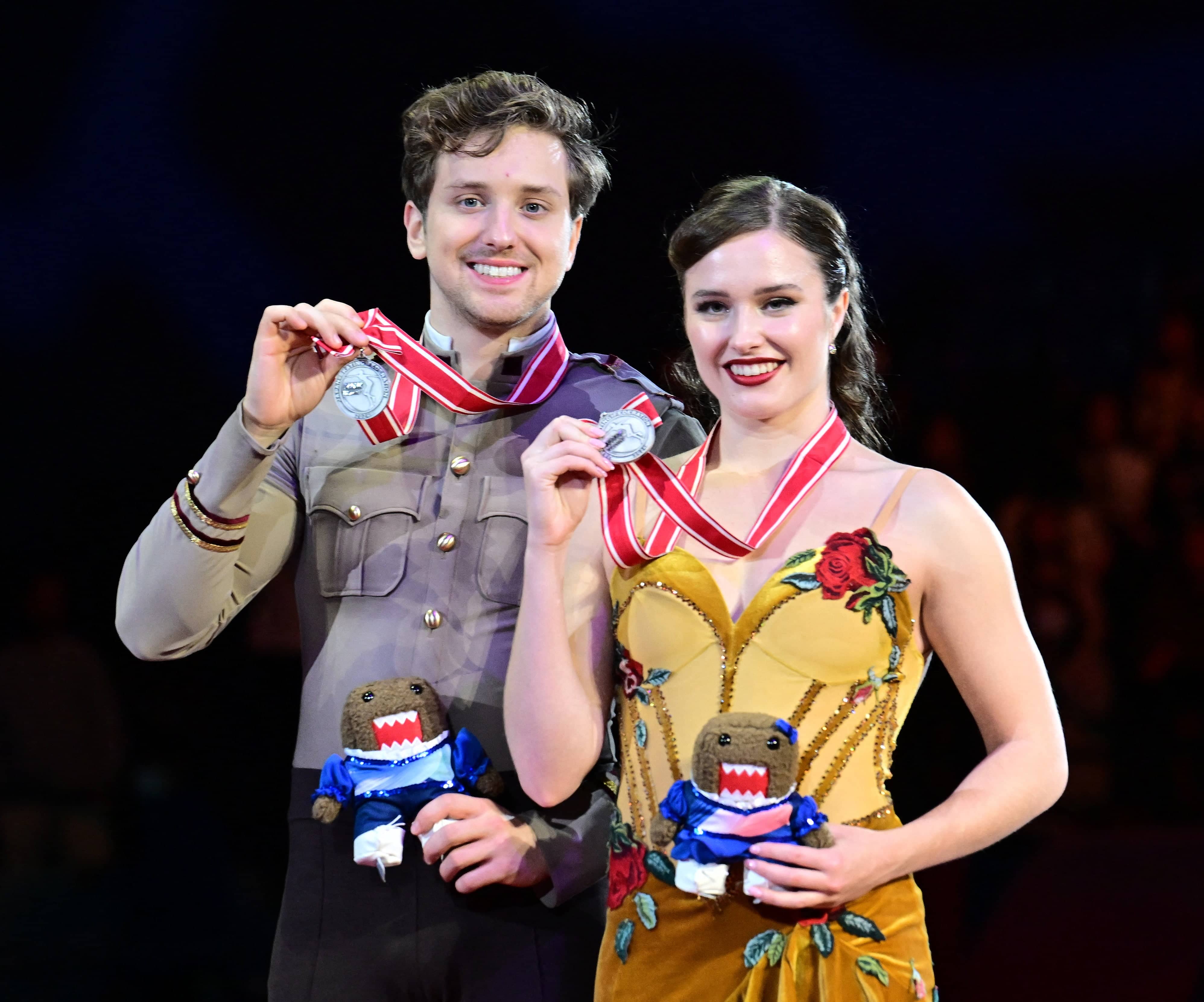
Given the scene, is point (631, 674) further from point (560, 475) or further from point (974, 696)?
point (974, 696)

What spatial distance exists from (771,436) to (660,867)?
0.67m

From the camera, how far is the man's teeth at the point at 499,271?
7.83 ft

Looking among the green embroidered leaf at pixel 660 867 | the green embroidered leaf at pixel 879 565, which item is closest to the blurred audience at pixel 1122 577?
the green embroidered leaf at pixel 879 565

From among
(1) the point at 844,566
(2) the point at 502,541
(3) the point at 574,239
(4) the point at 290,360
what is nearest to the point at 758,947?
(1) the point at 844,566

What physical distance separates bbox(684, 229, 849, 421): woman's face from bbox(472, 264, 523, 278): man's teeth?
407 millimetres

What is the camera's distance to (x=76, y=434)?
11.1ft

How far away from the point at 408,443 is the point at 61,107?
5.13ft

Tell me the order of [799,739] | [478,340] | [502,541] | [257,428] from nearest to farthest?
[799,739] → [257,428] → [502,541] → [478,340]

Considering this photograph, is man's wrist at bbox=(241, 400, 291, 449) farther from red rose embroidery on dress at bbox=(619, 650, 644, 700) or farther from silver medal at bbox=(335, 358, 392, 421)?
red rose embroidery on dress at bbox=(619, 650, 644, 700)

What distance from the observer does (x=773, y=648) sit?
1986 millimetres

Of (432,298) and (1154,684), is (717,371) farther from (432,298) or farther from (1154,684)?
(1154,684)

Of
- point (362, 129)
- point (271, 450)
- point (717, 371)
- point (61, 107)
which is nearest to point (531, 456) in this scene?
point (717, 371)

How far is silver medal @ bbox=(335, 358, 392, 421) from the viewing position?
2.23 metres

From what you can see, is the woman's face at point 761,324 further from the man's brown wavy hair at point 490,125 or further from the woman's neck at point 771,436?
the man's brown wavy hair at point 490,125
